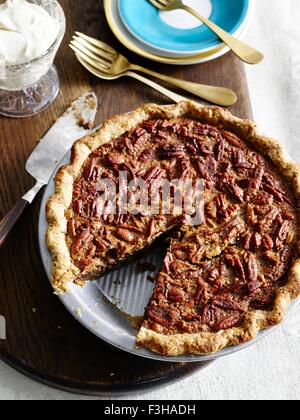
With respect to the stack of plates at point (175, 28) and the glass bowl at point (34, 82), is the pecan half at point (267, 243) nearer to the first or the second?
the stack of plates at point (175, 28)

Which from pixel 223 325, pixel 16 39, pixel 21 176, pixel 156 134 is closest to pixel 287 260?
pixel 223 325

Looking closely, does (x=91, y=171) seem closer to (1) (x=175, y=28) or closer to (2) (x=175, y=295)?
(2) (x=175, y=295)

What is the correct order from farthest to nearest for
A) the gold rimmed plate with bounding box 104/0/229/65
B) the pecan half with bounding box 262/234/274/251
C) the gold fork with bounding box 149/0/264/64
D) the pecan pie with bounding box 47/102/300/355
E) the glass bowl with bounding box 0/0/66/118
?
the gold rimmed plate with bounding box 104/0/229/65 → the gold fork with bounding box 149/0/264/64 → the glass bowl with bounding box 0/0/66/118 → the pecan half with bounding box 262/234/274/251 → the pecan pie with bounding box 47/102/300/355

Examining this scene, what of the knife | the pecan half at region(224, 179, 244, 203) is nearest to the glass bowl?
the knife

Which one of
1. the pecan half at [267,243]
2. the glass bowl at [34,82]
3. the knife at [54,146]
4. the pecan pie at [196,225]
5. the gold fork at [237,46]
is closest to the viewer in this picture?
the pecan pie at [196,225]

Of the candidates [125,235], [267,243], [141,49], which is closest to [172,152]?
[125,235]

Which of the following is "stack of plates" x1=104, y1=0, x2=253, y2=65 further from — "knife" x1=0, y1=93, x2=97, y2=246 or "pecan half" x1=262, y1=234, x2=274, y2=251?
"pecan half" x1=262, y1=234, x2=274, y2=251

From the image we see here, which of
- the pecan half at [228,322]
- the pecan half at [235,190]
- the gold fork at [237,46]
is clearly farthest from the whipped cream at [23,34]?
the pecan half at [228,322]
